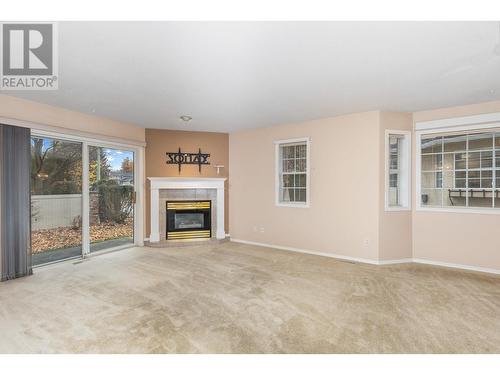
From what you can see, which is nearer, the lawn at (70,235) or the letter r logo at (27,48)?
the letter r logo at (27,48)

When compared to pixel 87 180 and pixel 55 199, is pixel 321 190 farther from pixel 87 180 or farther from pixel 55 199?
pixel 55 199

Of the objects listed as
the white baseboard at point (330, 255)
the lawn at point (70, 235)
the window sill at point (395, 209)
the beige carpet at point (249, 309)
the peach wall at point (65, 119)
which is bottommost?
the beige carpet at point (249, 309)

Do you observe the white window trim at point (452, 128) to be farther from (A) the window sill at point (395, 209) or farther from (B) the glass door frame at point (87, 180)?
(B) the glass door frame at point (87, 180)

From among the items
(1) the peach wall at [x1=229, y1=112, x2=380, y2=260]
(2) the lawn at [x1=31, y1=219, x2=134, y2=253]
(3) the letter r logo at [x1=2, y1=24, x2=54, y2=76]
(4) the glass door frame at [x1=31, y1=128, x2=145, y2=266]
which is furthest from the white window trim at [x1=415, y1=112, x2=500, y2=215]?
(2) the lawn at [x1=31, y1=219, x2=134, y2=253]

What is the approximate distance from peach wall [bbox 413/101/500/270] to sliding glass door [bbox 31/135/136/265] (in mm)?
5653

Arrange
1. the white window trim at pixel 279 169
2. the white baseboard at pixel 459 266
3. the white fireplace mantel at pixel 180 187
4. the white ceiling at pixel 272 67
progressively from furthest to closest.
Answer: the white fireplace mantel at pixel 180 187 < the white window trim at pixel 279 169 < the white baseboard at pixel 459 266 < the white ceiling at pixel 272 67

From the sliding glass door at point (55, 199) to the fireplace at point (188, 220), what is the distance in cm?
178

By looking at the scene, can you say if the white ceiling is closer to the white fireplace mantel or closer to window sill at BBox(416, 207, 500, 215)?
window sill at BBox(416, 207, 500, 215)

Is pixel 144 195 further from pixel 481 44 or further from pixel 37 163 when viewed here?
pixel 481 44

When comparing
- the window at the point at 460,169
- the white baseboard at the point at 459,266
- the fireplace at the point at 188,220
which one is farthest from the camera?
the fireplace at the point at 188,220

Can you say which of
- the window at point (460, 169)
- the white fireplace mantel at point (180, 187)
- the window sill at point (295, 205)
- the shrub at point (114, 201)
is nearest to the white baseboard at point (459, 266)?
the window at point (460, 169)

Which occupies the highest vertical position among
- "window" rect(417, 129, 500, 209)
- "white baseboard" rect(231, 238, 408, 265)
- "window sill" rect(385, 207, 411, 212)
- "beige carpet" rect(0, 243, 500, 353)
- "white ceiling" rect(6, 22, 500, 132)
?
"white ceiling" rect(6, 22, 500, 132)

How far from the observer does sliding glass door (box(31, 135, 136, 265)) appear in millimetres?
4117

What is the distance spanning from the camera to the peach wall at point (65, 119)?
361cm
